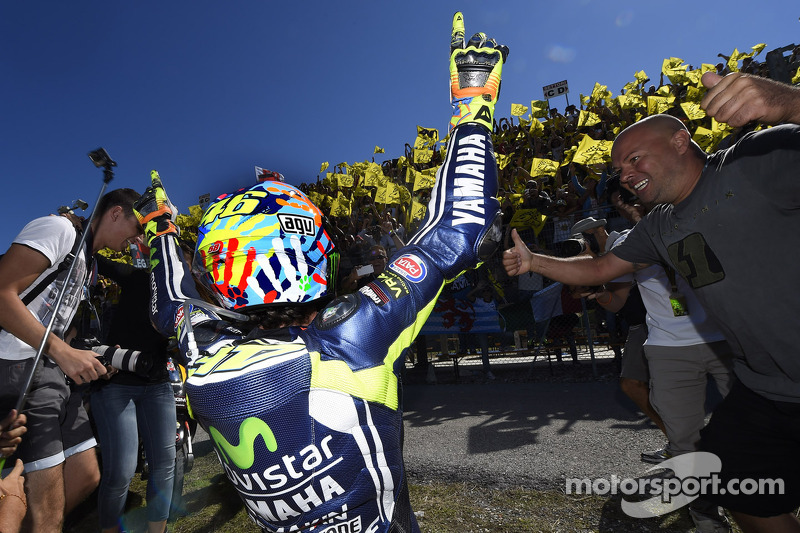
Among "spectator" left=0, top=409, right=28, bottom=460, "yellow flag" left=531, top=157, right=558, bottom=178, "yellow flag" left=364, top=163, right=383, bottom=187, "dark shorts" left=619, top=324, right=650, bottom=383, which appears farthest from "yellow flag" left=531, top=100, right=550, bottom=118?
"spectator" left=0, top=409, right=28, bottom=460

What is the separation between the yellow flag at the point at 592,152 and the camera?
19.4ft

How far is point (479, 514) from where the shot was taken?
2.85m

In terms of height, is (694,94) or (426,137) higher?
(426,137)

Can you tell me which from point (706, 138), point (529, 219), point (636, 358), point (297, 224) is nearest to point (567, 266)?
point (636, 358)

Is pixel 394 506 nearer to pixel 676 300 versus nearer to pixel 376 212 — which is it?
pixel 676 300

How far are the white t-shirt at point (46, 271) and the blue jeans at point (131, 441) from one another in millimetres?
590

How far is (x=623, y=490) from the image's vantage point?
2.73 meters

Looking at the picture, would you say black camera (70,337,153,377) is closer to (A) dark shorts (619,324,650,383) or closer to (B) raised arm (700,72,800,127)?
(B) raised arm (700,72,800,127)

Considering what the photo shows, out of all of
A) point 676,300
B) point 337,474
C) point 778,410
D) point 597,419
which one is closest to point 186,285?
point 337,474

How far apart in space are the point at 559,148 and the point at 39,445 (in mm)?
7871

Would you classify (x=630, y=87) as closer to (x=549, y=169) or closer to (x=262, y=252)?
(x=549, y=169)

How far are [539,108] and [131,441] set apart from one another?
844 centimetres

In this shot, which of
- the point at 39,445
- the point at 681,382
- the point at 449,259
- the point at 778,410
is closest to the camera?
the point at 449,259

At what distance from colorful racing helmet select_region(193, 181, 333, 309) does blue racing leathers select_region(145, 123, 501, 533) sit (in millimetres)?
102
